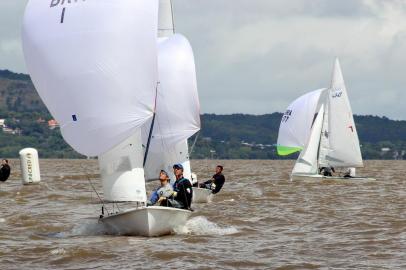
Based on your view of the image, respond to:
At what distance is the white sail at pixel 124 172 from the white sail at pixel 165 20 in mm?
12363

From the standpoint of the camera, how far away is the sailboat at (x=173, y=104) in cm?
2967

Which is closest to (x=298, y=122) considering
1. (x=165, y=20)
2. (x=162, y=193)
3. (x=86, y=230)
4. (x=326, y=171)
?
(x=326, y=171)

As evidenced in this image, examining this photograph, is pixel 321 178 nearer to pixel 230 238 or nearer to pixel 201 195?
pixel 201 195

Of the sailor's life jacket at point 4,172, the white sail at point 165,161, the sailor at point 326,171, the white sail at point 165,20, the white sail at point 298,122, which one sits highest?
the white sail at point 165,20

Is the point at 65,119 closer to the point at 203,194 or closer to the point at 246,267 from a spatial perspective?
the point at 246,267

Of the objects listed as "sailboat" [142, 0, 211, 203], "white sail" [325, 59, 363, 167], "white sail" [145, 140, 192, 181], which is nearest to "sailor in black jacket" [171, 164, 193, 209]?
"sailboat" [142, 0, 211, 203]

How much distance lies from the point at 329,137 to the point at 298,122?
4.41 m

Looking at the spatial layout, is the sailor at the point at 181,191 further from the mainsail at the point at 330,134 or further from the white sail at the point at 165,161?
the mainsail at the point at 330,134

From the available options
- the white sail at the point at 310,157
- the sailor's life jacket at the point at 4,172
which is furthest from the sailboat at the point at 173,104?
the white sail at the point at 310,157

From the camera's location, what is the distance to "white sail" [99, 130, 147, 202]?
67.1 ft

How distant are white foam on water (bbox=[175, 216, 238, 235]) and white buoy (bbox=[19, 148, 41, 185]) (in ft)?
72.0

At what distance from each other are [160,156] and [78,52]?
11430 mm

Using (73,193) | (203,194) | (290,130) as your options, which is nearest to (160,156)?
(203,194)

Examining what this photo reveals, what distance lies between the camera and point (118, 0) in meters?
19.8
